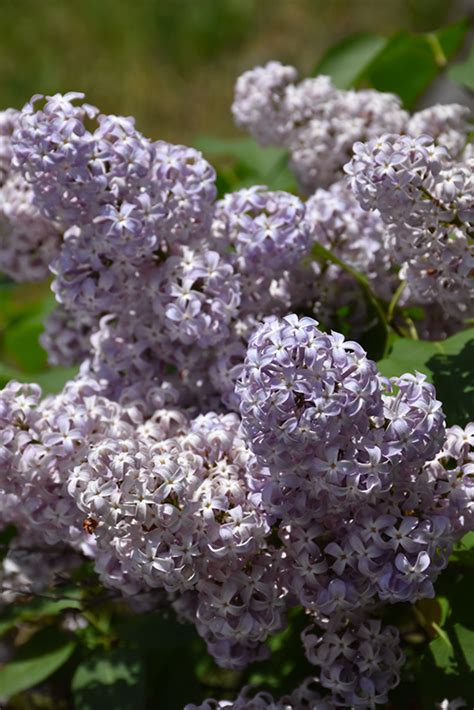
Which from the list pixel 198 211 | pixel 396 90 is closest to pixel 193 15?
pixel 396 90

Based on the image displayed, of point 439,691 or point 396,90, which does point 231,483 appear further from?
point 396,90

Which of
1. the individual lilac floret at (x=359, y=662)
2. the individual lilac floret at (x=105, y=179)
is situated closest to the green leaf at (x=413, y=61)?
the individual lilac floret at (x=105, y=179)

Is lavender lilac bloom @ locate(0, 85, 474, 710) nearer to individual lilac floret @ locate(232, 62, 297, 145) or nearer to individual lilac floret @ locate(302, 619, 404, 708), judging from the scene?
individual lilac floret @ locate(302, 619, 404, 708)

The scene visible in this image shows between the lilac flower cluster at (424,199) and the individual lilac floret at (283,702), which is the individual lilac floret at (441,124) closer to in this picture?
the lilac flower cluster at (424,199)

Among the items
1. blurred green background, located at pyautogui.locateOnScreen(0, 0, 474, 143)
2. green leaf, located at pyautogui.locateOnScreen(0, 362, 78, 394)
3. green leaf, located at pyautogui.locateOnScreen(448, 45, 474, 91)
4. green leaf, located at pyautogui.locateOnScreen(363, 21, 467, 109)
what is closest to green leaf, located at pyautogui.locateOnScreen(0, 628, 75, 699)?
green leaf, located at pyautogui.locateOnScreen(0, 362, 78, 394)

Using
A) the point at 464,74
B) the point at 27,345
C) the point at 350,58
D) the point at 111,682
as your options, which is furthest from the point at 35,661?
the point at 350,58

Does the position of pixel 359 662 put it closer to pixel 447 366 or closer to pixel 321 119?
pixel 447 366
